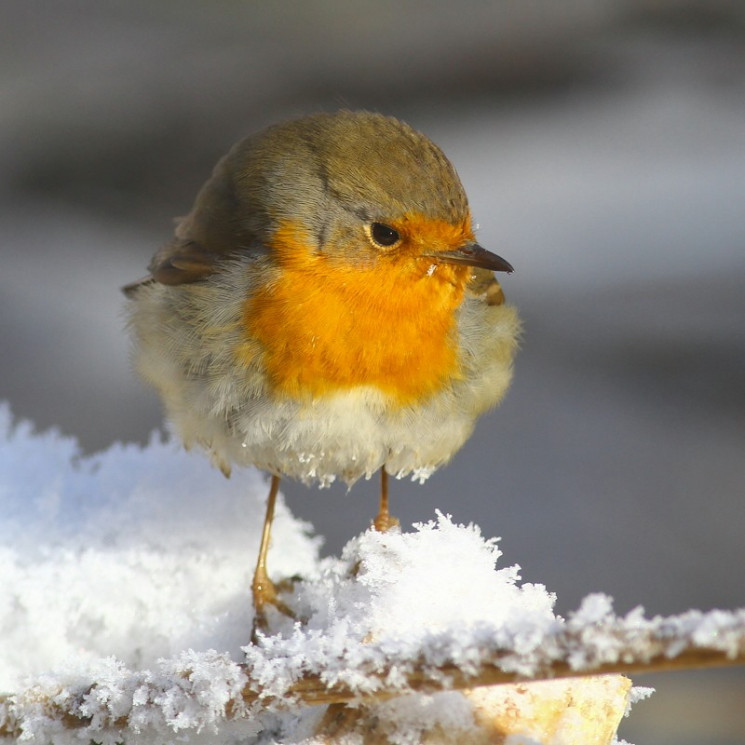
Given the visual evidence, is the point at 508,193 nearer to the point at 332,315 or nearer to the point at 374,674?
the point at 332,315

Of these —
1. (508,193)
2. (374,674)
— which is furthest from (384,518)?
(508,193)

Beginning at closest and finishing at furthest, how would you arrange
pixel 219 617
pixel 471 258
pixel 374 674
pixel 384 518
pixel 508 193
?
pixel 374 674 < pixel 219 617 < pixel 471 258 < pixel 384 518 < pixel 508 193

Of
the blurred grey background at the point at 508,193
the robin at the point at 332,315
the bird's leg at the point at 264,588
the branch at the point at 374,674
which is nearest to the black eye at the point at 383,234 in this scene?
the robin at the point at 332,315

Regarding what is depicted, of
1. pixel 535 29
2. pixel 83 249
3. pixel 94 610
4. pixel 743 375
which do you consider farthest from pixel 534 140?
pixel 94 610

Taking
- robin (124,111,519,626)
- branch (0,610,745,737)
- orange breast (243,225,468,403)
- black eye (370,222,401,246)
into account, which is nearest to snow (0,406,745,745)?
branch (0,610,745,737)

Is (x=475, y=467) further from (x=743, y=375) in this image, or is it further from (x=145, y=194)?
(x=145, y=194)

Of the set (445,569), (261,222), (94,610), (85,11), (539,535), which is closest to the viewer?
(445,569)
